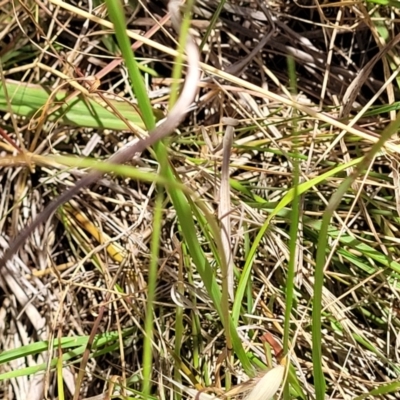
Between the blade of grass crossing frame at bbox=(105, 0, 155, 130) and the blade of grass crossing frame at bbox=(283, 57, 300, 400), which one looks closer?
the blade of grass crossing frame at bbox=(105, 0, 155, 130)

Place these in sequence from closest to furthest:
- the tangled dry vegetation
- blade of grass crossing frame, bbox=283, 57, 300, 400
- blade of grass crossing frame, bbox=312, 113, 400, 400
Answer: blade of grass crossing frame, bbox=312, 113, 400, 400 < blade of grass crossing frame, bbox=283, 57, 300, 400 < the tangled dry vegetation

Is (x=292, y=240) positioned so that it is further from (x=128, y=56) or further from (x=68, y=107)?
(x=68, y=107)

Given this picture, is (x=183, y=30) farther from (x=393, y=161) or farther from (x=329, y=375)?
(x=329, y=375)

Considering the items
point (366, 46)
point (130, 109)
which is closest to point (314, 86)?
point (366, 46)

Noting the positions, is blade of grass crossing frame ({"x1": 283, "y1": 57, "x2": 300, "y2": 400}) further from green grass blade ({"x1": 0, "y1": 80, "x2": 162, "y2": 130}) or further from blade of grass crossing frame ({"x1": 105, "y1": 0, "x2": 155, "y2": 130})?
green grass blade ({"x1": 0, "y1": 80, "x2": 162, "y2": 130})

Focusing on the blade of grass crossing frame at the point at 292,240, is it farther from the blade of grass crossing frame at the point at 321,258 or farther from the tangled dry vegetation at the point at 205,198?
the tangled dry vegetation at the point at 205,198

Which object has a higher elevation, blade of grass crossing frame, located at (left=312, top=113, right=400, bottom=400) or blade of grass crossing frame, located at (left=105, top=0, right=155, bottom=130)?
blade of grass crossing frame, located at (left=105, top=0, right=155, bottom=130)

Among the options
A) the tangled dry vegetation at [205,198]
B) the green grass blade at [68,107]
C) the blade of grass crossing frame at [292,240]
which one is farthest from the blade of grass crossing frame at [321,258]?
the green grass blade at [68,107]

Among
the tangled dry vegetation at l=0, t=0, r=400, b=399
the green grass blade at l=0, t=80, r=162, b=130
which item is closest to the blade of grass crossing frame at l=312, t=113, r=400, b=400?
the tangled dry vegetation at l=0, t=0, r=400, b=399

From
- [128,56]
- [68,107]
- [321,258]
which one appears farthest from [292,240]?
[68,107]
